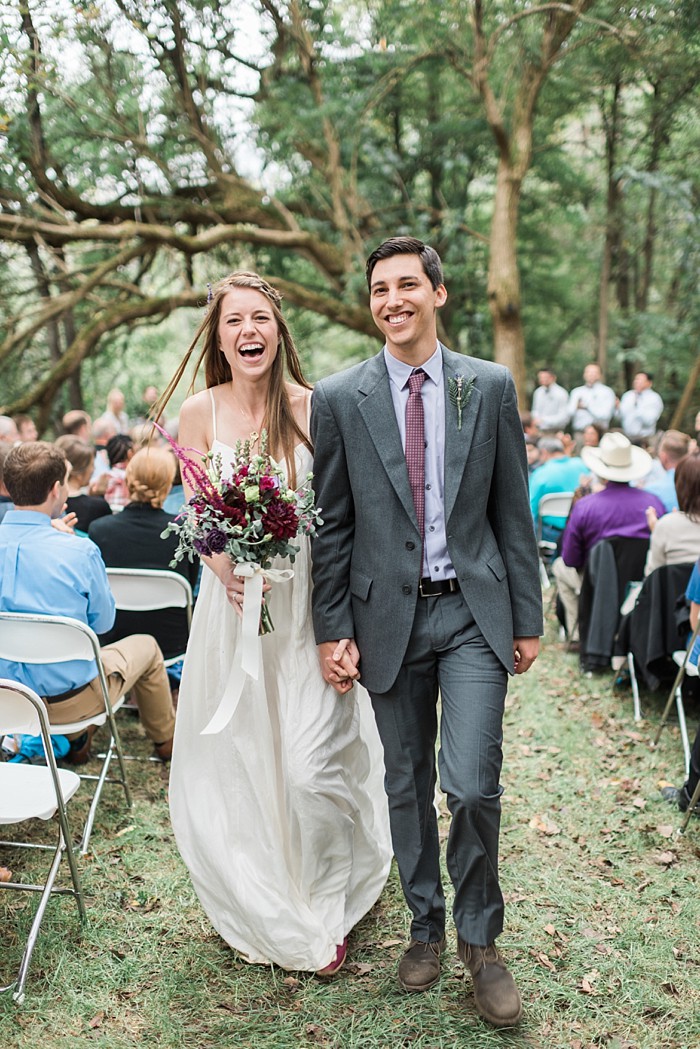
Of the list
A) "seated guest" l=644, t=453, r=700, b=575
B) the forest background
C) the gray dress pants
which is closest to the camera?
the gray dress pants

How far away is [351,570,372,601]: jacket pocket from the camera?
2.99 metres

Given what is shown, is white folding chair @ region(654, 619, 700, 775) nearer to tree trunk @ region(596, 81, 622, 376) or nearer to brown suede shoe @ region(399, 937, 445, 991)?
brown suede shoe @ region(399, 937, 445, 991)

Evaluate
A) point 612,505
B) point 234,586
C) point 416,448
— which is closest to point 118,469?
point 612,505

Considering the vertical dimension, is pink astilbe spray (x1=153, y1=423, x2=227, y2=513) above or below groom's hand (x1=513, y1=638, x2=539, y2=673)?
above

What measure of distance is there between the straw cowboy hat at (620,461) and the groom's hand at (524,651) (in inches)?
144

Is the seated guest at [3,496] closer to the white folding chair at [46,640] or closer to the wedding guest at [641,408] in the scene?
the white folding chair at [46,640]

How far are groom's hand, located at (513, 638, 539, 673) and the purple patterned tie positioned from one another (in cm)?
50

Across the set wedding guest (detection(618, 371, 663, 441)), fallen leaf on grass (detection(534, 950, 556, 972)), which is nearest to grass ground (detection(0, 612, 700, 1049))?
fallen leaf on grass (detection(534, 950, 556, 972))

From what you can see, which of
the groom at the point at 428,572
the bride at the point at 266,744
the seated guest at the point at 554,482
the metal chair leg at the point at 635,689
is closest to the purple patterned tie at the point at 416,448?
the groom at the point at 428,572

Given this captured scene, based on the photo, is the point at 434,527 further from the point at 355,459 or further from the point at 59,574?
the point at 59,574

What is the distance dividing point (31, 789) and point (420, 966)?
1.57 meters

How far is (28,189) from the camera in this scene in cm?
1284

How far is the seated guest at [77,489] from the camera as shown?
6207 millimetres

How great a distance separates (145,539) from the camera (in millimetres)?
5508
